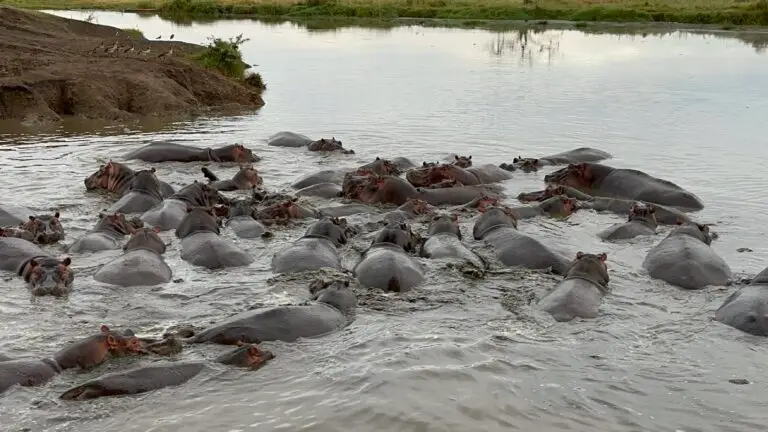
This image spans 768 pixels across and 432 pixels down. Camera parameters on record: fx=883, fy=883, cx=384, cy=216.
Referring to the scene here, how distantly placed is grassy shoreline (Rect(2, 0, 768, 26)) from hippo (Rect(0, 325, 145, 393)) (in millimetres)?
A: 44728

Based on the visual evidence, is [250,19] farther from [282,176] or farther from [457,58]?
[282,176]

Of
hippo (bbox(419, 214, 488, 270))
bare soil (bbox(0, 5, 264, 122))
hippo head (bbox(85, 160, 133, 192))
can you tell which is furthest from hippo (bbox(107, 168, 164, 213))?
bare soil (bbox(0, 5, 264, 122))

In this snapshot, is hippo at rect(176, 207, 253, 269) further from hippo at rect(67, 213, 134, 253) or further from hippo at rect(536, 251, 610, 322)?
hippo at rect(536, 251, 610, 322)

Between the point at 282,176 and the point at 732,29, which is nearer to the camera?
the point at 282,176

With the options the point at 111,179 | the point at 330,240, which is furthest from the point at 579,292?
the point at 111,179

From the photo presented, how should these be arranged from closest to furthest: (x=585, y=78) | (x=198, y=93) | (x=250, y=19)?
(x=198, y=93)
(x=585, y=78)
(x=250, y=19)

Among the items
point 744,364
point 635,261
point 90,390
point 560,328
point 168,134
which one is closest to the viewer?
→ point 90,390

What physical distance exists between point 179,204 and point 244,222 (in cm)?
96

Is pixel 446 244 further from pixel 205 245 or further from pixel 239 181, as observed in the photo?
pixel 239 181

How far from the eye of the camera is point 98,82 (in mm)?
19062

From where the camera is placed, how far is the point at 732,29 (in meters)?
44.2

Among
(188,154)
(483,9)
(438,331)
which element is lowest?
(438,331)

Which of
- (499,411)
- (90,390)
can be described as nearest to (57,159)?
(90,390)

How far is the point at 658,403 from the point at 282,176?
8.22 meters
